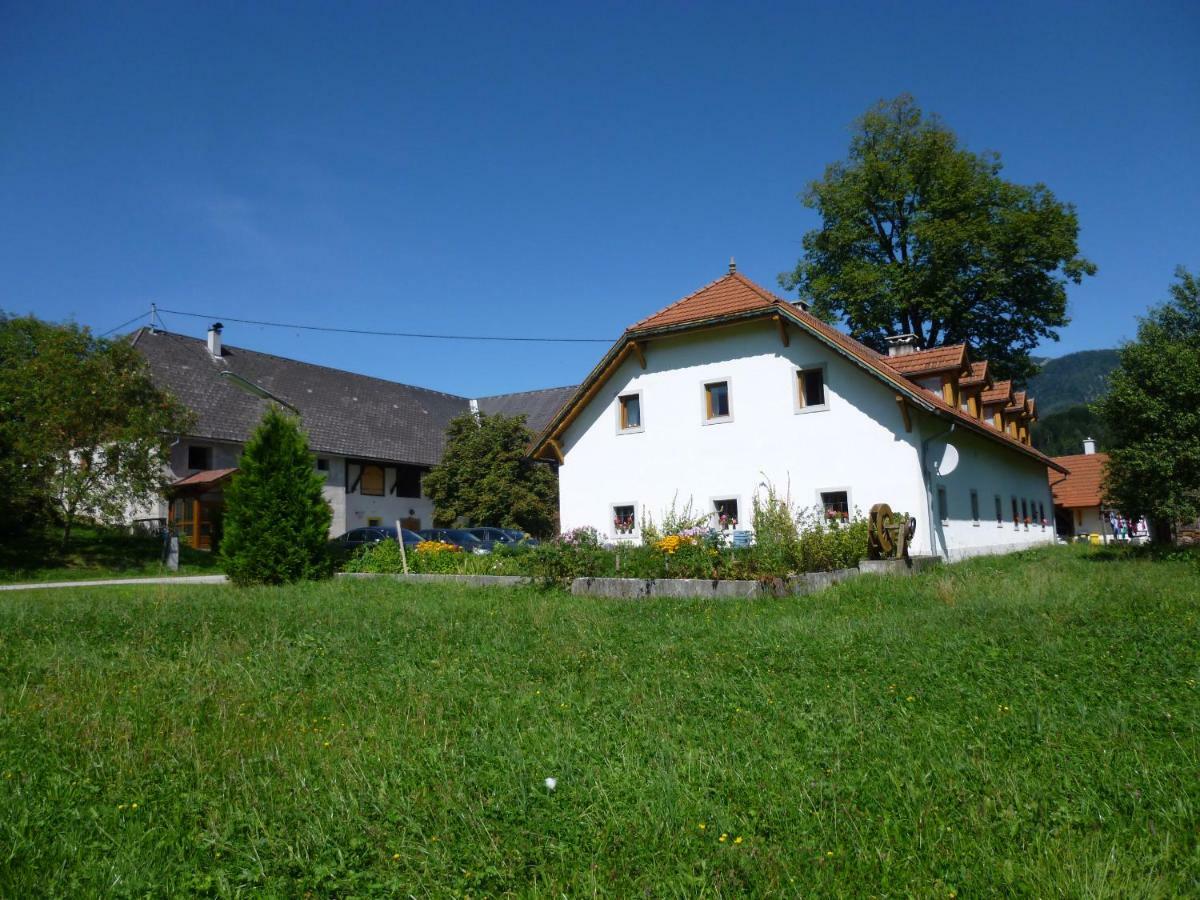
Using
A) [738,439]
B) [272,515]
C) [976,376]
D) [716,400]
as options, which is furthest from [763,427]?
[272,515]

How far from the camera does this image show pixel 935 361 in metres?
22.0

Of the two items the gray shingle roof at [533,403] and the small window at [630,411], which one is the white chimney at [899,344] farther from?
the gray shingle roof at [533,403]

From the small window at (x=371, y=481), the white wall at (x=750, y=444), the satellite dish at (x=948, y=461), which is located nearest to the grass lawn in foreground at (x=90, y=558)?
the small window at (x=371, y=481)

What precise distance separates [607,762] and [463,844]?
110 cm

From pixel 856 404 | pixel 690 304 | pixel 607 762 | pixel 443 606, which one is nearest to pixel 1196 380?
pixel 856 404

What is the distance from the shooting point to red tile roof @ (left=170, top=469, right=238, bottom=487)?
30.1 metres

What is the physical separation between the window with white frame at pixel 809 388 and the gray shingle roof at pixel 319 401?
2279 centimetres

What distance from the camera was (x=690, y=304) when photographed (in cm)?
2173

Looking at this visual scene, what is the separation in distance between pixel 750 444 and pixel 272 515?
11.0 metres

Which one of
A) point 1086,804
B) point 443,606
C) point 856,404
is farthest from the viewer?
point 856,404

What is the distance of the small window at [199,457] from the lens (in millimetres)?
32094

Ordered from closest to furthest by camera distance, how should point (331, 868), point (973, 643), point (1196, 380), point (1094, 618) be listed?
1. point (331, 868)
2. point (973, 643)
3. point (1094, 618)
4. point (1196, 380)

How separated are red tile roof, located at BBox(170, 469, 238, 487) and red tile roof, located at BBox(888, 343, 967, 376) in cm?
2294

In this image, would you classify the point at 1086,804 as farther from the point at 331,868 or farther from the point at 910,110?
the point at 910,110
